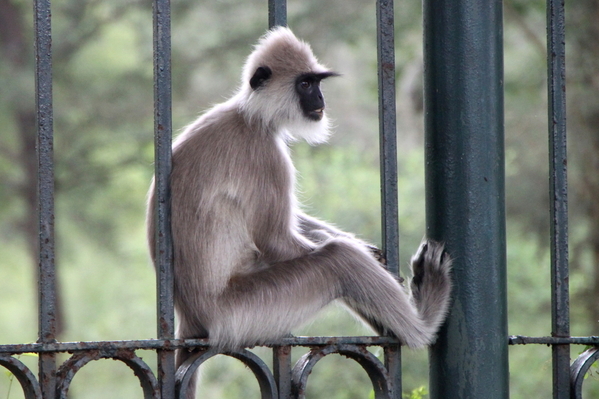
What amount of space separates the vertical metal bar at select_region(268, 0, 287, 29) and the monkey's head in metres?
0.85

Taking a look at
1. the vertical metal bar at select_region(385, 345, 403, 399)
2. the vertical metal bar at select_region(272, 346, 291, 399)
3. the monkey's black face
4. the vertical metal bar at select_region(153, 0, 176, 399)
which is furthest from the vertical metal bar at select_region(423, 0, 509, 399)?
the monkey's black face

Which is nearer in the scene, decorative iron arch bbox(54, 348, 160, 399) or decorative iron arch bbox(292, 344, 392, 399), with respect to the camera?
decorative iron arch bbox(54, 348, 160, 399)

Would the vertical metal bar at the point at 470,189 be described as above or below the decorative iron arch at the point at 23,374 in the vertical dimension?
above

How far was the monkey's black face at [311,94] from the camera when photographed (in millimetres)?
3250

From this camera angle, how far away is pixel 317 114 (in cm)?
335

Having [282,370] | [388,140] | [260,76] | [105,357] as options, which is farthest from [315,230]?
[105,357]

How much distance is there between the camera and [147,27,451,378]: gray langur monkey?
244 cm

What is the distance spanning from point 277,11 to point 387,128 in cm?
45

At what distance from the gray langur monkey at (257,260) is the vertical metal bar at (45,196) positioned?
52 centimetres

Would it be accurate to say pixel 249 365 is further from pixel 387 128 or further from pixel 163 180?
pixel 387 128

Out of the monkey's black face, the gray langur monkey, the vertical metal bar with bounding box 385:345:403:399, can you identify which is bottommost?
the vertical metal bar with bounding box 385:345:403:399

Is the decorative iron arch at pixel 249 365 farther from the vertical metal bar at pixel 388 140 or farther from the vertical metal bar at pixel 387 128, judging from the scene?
the vertical metal bar at pixel 387 128

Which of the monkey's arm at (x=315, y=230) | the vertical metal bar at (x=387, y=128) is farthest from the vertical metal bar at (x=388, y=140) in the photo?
the monkey's arm at (x=315, y=230)

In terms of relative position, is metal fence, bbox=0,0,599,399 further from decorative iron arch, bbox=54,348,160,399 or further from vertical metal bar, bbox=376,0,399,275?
decorative iron arch, bbox=54,348,160,399
